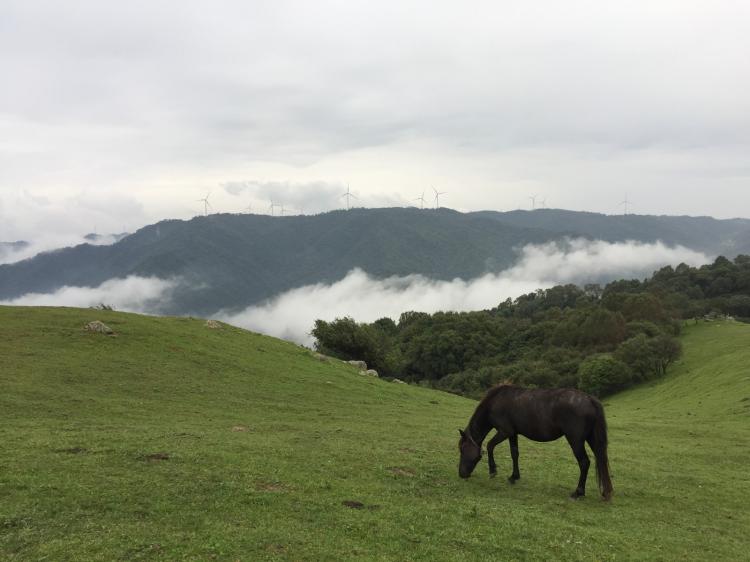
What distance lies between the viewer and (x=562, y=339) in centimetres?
11756

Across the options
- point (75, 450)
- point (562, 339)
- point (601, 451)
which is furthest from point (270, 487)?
point (562, 339)

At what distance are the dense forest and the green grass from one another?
37.3 metres

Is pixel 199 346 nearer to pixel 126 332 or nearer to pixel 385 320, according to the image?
pixel 126 332

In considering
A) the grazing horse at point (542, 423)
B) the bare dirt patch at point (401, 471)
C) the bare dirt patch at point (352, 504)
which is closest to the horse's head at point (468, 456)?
the grazing horse at point (542, 423)

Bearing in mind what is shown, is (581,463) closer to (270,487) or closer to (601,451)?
(601,451)

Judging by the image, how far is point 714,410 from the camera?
37.4 m

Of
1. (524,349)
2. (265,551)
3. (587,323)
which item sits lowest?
(524,349)

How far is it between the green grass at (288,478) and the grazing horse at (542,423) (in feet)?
2.57

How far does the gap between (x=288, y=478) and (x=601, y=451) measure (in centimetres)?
947

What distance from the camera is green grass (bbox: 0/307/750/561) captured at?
1141 cm

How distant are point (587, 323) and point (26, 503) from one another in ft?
358

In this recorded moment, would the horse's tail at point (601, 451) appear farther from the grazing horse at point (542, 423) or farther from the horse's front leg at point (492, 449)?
the horse's front leg at point (492, 449)

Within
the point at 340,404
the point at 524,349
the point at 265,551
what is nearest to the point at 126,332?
the point at 340,404

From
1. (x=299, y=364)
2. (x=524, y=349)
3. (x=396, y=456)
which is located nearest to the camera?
(x=396, y=456)
